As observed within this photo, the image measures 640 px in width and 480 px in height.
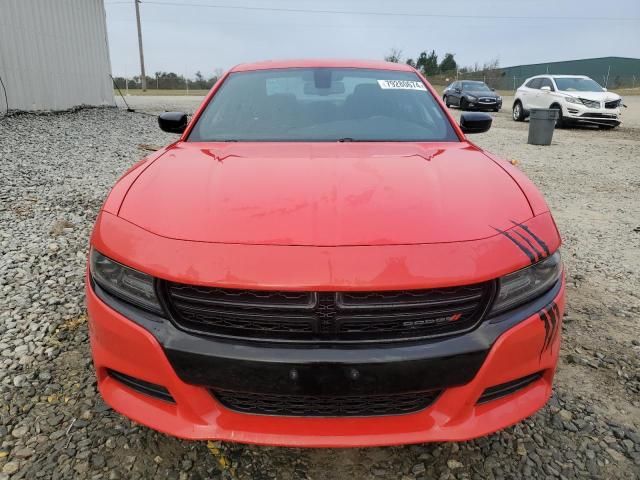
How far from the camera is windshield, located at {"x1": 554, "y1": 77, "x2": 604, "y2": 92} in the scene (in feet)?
46.9

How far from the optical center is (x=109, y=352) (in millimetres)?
1623

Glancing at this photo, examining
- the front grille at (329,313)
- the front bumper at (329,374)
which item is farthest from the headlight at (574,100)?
the front grille at (329,313)

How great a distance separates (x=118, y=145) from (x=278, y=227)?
8.12 m

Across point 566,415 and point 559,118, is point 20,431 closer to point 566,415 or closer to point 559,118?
point 566,415

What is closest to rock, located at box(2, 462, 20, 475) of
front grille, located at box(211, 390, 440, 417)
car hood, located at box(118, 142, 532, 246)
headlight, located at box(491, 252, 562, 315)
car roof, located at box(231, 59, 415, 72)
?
front grille, located at box(211, 390, 440, 417)

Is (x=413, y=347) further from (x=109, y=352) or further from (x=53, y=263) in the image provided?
(x=53, y=263)

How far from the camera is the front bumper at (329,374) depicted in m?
1.44

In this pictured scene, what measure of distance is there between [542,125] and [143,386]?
36.6ft

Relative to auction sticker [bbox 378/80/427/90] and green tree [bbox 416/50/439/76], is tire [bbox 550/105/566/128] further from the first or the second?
green tree [bbox 416/50/439/76]

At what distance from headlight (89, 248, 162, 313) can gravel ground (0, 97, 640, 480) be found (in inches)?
28.0

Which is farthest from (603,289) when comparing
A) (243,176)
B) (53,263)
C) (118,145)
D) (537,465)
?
(118,145)

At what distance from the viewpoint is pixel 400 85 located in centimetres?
308

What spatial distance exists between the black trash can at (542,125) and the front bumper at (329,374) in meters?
10.5

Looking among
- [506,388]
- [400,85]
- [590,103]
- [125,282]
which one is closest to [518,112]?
[590,103]
